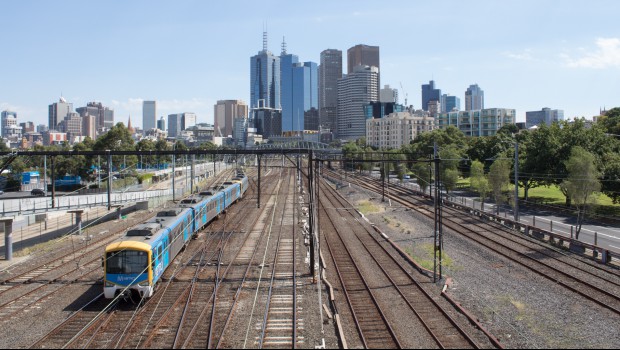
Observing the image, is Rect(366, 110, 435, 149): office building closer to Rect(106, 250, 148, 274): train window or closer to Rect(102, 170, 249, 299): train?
Rect(102, 170, 249, 299): train

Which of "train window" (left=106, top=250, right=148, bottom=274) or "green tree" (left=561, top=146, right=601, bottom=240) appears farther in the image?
"green tree" (left=561, top=146, right=601, bottom=240)

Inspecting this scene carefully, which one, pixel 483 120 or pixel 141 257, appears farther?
pixel 483 120

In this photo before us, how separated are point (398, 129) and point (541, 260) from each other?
457ft

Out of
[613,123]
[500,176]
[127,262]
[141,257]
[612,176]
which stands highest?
[613,123]

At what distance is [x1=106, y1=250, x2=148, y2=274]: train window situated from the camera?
17344 mm

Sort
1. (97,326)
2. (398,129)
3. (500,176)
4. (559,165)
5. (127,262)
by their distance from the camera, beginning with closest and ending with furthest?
(97,326), (127,262), (500,176), (559,165), (398,129)

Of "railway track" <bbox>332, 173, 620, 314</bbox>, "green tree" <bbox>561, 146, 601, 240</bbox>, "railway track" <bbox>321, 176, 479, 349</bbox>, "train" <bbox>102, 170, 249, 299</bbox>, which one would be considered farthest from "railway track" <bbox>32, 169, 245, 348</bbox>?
"green tree" <bbox>561, 146, 601, 240</bbox>

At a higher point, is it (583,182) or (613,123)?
(613,123)

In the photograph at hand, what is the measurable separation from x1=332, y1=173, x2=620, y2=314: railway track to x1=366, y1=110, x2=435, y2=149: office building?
12137cm

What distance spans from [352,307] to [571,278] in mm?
10724

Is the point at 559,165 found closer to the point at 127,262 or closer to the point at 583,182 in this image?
the point at 583,182

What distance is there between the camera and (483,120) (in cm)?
14150

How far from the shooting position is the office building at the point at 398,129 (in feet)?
528

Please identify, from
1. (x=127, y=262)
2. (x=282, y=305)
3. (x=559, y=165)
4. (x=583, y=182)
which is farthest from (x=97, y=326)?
(x=559, y=165)
